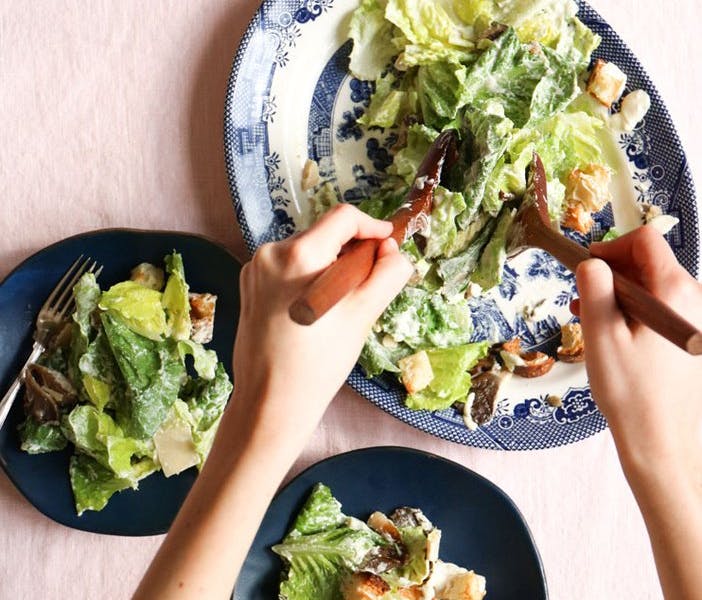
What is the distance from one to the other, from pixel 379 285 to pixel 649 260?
0.31 m

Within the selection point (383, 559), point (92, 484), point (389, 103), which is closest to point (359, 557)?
point (383, 559)

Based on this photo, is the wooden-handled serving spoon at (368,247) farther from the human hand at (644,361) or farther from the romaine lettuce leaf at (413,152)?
the human hand at (644,361)

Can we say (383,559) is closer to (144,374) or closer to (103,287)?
(144,374)

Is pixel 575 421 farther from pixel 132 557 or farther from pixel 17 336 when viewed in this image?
pixel 17 336

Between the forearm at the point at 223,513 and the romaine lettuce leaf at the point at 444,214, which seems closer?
the forearm at the point at 223,513

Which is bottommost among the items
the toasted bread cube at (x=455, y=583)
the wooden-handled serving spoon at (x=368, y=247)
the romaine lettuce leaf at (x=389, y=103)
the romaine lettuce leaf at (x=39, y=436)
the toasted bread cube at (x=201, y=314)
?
the toasted bread cube at (x=455, y=583)

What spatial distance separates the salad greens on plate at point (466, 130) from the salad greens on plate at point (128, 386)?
276mm

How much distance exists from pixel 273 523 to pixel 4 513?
0.47 metres

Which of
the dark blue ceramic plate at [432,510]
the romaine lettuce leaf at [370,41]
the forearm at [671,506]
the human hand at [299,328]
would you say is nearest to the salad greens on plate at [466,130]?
the romaine lettuce leaf at [370,41]

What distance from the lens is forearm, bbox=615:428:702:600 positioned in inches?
35.4

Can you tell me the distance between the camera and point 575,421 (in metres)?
1.40

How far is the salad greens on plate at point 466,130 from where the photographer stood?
1.27 meters

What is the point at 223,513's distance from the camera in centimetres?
84

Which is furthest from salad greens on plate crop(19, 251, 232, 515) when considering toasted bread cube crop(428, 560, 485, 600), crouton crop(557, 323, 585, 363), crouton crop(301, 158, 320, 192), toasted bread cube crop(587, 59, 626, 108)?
toasted bread cube crop(587, 59, 626, 108)
